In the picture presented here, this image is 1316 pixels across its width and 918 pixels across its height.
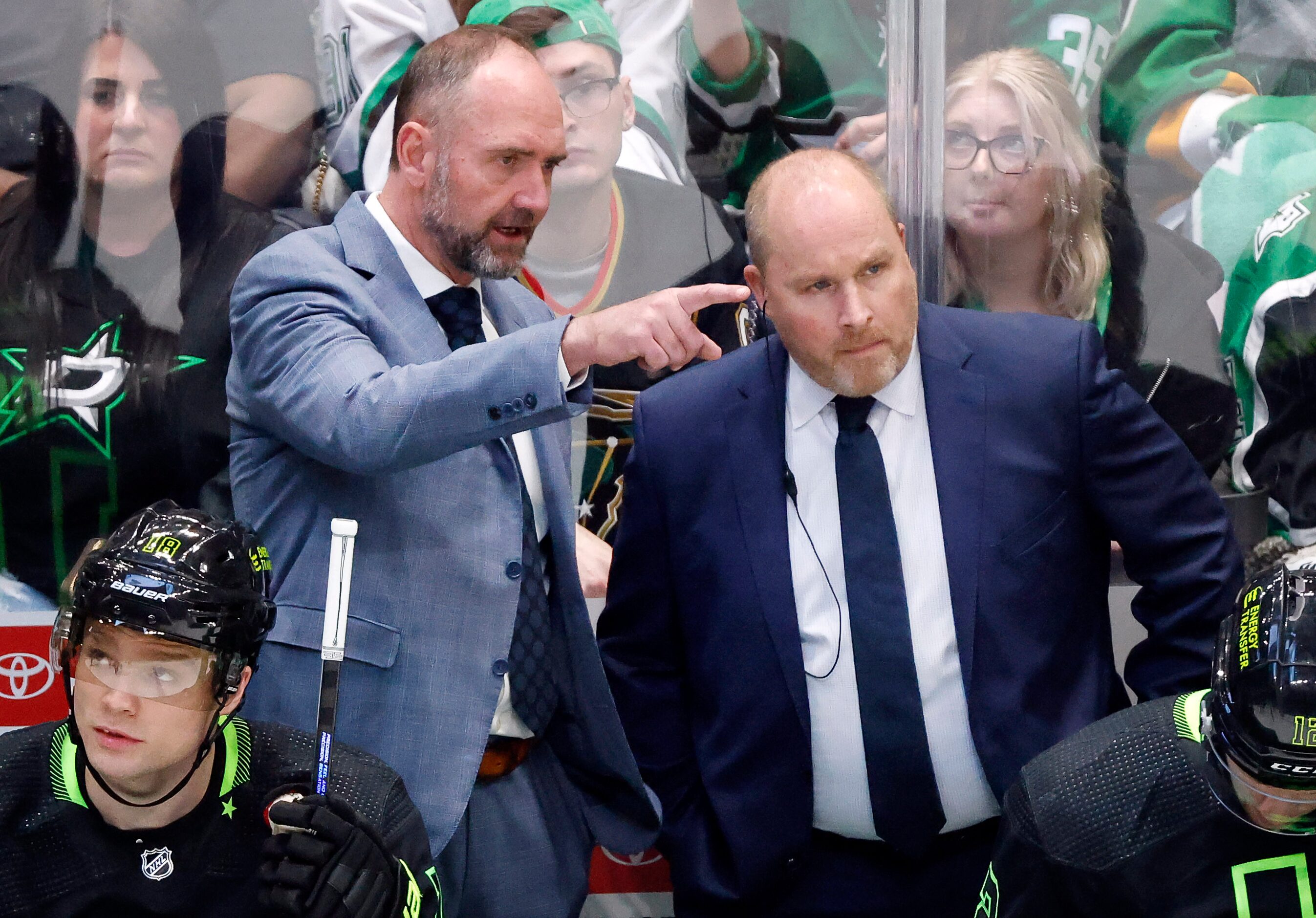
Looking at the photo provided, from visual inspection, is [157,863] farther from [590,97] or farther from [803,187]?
[590,97]

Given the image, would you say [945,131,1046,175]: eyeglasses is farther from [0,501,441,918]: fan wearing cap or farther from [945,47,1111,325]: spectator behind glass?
[0,501,441,918]: fan wearing cap

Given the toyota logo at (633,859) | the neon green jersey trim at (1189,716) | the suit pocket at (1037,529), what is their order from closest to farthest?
1. the neon green jersey trim at (1189,716)
2. the suit pocket at (1037,529)
3. the toyota logo at (633,859)

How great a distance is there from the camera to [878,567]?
2537 millimetres

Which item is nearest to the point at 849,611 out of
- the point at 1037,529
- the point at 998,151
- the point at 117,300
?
the point at 1037,529

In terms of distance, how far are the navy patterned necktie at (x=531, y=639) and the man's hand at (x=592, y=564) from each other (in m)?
0.52

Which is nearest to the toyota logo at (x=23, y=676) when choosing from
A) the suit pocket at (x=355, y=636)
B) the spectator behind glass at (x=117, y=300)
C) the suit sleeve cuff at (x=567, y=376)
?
the spectator behind glass at (x=117, y=300)

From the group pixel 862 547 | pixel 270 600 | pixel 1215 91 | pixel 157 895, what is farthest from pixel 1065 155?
pixel 157 895

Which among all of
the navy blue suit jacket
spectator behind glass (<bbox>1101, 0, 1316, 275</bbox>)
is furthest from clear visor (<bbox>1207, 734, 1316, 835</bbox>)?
spectator behind glass (<bbox>1101, 0, 1316, 275</bbox>)

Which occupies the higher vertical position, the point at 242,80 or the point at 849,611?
the point at 242,80

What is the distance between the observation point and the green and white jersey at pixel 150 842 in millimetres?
2061

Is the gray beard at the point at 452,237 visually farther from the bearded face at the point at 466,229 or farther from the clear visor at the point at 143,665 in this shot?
the clear visor at the point at 143,665

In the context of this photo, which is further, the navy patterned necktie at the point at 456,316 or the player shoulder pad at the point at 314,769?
the navy patterned necktie at the point at 456,316

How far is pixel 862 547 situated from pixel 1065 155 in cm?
106

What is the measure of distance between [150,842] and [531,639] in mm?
668
